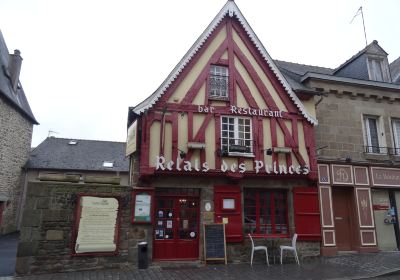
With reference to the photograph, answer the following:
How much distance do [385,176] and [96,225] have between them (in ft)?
31.2

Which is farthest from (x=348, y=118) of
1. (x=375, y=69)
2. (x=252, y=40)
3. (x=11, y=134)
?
(x=11, y=134)

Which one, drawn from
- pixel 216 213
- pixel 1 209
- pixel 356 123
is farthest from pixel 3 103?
pixel 356 123

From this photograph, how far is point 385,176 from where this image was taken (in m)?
11.3

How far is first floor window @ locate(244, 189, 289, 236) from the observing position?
9.79 meters

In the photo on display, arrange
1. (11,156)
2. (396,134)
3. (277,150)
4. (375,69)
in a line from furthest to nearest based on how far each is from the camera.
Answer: (11,156) < (375,69) < (396,134) < (277,150)

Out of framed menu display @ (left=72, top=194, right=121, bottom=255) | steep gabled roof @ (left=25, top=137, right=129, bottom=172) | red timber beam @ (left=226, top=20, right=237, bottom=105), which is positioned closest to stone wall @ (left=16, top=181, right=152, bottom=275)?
framed menu display @ (left=72, top=194, right=121, bottom=255)

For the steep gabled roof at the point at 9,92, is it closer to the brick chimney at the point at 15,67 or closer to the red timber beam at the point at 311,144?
the brick chimney at the point at 15,67

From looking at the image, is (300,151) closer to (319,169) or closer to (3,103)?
(319,169)

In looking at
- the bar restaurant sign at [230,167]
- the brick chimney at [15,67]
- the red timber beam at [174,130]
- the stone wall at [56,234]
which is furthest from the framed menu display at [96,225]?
the brick chimney at [15,67]

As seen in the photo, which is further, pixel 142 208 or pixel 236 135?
pixel 236 135

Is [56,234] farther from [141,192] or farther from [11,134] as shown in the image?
[11,134]

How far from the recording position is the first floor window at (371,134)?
38.4 feet

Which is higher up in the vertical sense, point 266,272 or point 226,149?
point 226,149

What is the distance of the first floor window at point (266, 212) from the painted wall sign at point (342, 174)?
191cm
